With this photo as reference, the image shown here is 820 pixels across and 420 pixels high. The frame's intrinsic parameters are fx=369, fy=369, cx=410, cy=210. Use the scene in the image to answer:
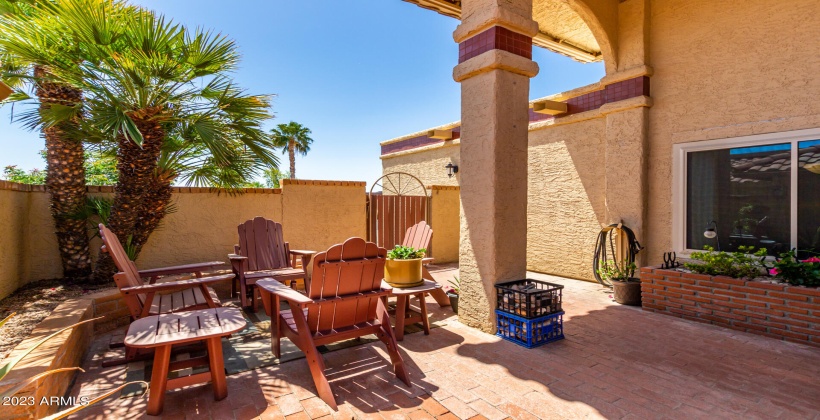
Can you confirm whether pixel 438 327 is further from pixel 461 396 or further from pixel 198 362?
pixel 198 362

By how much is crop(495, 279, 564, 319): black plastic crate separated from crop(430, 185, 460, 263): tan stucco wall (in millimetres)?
3968

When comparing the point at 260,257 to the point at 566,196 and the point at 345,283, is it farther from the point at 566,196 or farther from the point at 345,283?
the point at 566,196

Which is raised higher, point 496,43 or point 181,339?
point 496,43

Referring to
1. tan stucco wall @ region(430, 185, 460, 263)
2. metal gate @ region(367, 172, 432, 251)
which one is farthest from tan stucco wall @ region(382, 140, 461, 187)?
metal gate @ region(367, 172, 432, 251)

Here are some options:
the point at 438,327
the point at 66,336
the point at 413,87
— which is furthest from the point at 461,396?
the point at 413,87

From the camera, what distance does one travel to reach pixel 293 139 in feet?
80.7

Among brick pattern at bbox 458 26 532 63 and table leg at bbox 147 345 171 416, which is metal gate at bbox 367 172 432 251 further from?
table leg at bbox 147 345 171 416

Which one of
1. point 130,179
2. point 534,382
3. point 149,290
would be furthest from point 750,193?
point 130,179

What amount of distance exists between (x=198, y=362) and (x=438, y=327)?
215 centimetres

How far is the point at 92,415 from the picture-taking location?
2.20 metres

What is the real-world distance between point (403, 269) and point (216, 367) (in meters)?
1.74

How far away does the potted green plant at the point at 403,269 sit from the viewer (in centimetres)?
357

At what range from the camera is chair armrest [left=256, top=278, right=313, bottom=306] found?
8.30ft

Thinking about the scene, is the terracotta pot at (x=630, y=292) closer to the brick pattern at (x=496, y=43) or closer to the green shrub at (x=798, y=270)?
the green shrub at (x=798, y=270)
